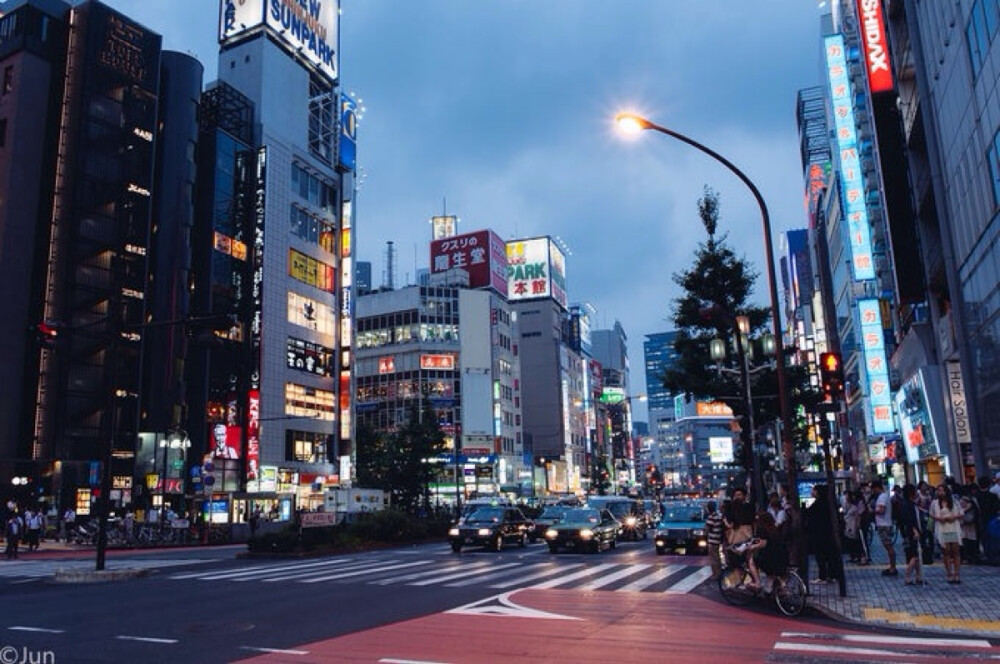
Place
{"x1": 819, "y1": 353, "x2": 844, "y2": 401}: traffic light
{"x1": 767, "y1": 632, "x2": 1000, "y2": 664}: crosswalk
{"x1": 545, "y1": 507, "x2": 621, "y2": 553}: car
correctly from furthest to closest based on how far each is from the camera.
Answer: {"x1": 545, "y1": 507, "x2": 621, "y2": 553}: car, {"x1": 819, "y1": 353, "x2": 844, "y2": 401}: traffic light, {"x1": 767, "y1": 632, "x2": 1000, "y2": 664}: crosswalk

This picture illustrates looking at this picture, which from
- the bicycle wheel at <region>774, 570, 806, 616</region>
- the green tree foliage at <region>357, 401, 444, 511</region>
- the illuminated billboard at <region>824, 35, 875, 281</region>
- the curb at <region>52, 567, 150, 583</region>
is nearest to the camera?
the bicycle wheel at <region>774, 570, 806, 616</region>

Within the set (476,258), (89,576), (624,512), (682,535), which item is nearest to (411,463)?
(624,512)

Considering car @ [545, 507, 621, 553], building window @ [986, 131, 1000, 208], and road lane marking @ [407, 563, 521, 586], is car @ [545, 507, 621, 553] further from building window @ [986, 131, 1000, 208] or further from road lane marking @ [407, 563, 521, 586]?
building window @ [986, 131, 1000, 208]

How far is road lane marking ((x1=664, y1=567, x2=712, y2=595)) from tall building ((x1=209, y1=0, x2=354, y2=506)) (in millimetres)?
48300

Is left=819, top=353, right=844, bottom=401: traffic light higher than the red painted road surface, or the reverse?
left=819, top=353, right=844, bottom=401: traffic light

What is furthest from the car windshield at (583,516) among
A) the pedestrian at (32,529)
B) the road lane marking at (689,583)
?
the pedestrian at (32,529)

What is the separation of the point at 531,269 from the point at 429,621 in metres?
117

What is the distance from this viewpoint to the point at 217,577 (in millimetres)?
20453

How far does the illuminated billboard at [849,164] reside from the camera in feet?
146

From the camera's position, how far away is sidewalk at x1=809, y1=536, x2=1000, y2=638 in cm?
1070

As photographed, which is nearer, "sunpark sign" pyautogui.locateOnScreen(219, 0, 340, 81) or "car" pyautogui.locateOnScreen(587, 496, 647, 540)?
"car" pyautogui.locateOnScreen(587, 496, 647, 540)

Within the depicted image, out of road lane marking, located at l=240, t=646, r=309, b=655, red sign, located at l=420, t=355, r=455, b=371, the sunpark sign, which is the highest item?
the sunpark sign

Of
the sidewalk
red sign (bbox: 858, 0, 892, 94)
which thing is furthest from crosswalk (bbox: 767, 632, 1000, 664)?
red sign (bbox: 858, 0, 892, 94)

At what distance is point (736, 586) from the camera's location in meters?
13.5
